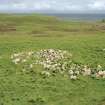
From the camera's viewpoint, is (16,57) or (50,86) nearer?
(50,86)

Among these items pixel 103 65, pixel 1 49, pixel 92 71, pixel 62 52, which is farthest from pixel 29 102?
pixel 1 49

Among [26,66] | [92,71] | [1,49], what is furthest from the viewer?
[1,49]

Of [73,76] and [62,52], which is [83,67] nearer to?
[73,76]

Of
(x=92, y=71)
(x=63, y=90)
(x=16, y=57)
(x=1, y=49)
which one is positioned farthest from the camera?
(x=1, y=49)

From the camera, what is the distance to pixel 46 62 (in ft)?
106

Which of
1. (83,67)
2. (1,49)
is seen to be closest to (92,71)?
(83,67)

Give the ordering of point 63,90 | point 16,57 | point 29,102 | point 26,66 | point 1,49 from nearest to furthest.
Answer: point 29,102, point 63,90, point 26,66, point 16,57, point 1,49

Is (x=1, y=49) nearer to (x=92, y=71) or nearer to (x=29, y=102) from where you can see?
(x=92, y=71)

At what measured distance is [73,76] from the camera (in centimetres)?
2864

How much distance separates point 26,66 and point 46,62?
1.93 meters

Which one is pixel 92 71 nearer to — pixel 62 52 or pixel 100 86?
pixel 100 86

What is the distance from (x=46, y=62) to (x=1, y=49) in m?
11.4

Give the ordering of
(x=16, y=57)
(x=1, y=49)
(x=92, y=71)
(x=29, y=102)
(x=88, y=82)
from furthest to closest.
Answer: (x=1, y=49)
(x=16, y=57)
(x=92, y=71)
(x=88, y=82)
(x=29, y=102)

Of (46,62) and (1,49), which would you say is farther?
(1,49)
